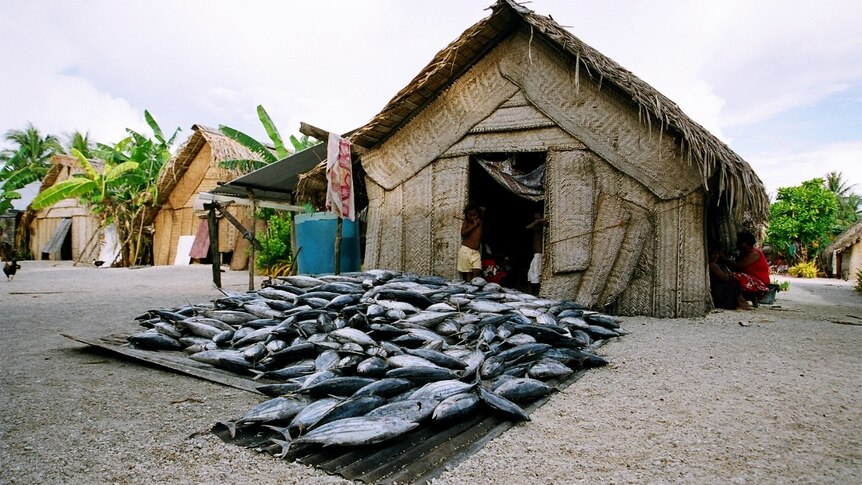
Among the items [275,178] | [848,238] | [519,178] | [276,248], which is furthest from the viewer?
[848,238]

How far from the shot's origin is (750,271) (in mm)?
7973

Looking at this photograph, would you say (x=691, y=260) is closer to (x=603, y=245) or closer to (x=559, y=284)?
(x=603, y=245)

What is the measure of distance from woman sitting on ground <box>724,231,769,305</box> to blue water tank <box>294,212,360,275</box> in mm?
6704

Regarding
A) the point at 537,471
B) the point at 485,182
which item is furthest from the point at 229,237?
the point at 537,471

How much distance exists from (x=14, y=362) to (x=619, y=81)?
690 centimetres

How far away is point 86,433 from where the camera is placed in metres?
2.41

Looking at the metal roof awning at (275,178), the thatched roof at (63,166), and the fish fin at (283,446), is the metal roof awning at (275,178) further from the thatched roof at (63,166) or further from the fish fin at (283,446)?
the thatched roof at (63,166)

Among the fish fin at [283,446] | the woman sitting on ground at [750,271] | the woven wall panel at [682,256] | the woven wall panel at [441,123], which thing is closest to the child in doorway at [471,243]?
the woven wall panel at [441,123]

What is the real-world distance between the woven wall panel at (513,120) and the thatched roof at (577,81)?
81 cm

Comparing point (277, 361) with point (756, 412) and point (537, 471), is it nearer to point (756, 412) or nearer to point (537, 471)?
point (537, 471)

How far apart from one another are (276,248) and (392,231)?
254 inches

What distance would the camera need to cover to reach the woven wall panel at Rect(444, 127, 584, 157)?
6.89m

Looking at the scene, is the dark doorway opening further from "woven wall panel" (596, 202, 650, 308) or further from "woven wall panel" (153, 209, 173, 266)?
"woven wall panel" (596, 202, 650, 308)

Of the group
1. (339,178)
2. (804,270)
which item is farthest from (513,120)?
(804,270)
